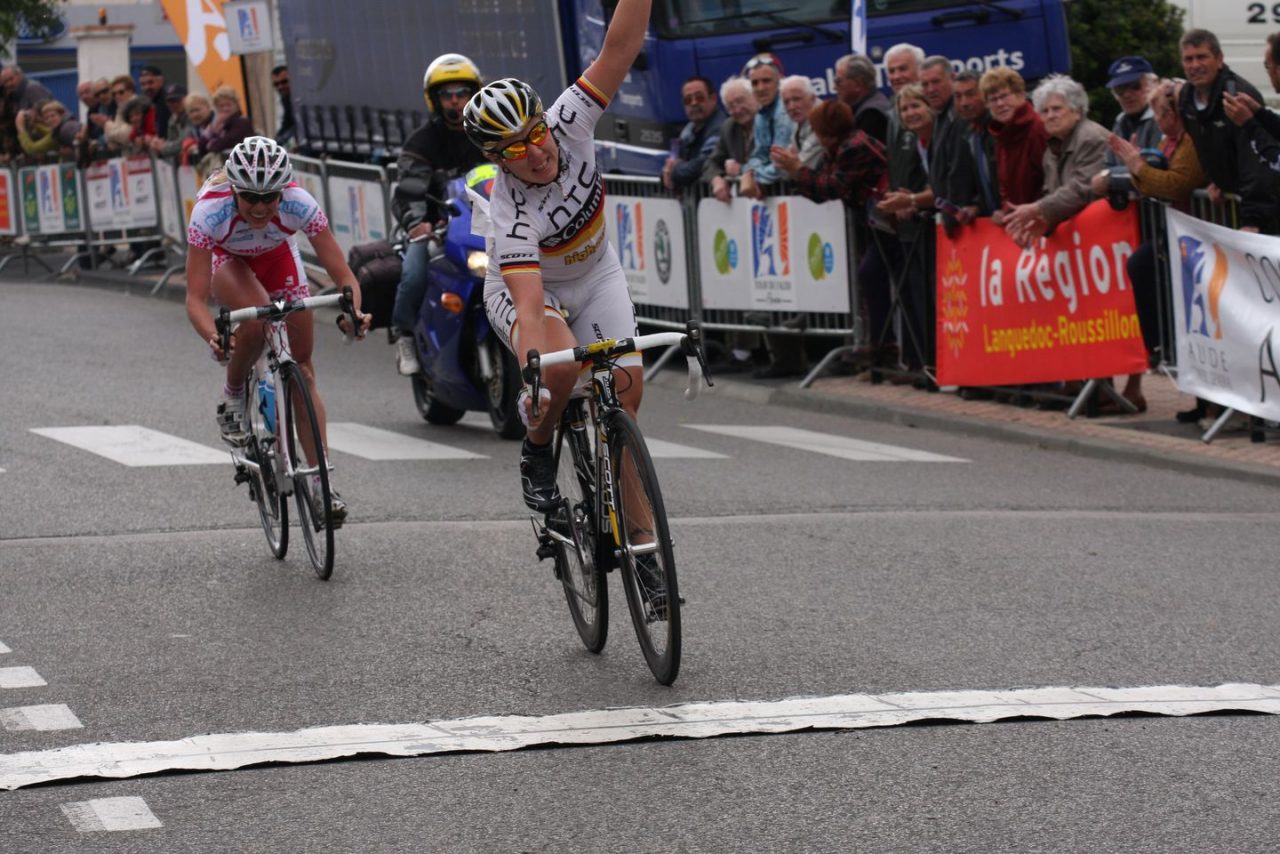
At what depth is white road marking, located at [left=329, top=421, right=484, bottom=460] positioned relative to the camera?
12211 millimetres

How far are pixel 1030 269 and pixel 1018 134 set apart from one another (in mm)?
825

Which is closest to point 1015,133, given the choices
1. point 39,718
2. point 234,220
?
point 234,220

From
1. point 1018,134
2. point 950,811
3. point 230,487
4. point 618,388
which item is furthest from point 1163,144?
point 950,811

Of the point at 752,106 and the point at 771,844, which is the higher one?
the point at 752,106

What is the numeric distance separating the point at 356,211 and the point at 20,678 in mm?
14245

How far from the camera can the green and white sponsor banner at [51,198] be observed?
89.4 ft

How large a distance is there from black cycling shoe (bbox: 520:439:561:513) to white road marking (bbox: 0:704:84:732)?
5.53 ft

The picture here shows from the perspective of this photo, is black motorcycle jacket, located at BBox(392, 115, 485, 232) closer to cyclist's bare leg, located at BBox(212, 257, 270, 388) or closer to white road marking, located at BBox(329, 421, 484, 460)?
white road marking, located at BBox(329, 421, 484, 460)

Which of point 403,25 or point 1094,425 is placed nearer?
point 1094,425

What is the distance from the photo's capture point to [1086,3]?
81.7ft

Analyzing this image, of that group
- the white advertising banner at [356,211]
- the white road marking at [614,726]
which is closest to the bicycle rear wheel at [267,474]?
the white road marking at [614,726]

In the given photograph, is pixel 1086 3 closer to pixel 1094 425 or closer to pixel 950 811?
pixel 1094 425

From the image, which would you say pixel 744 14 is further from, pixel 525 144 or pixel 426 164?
pixel 525 144

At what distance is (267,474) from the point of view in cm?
908
